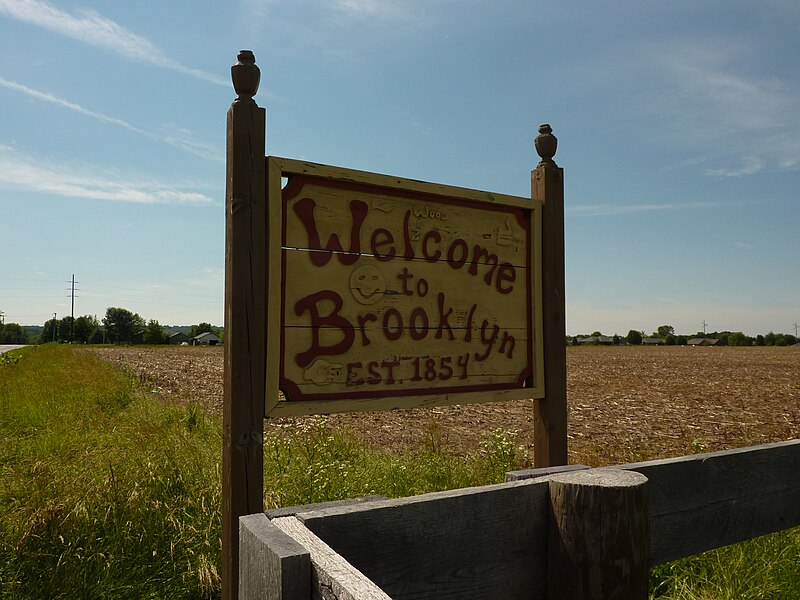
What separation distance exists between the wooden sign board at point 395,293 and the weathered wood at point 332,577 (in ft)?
5.61

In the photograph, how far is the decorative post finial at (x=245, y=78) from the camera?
2758mm

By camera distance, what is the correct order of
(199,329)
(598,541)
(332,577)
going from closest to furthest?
(332,577) → (598,541) → (199,329)

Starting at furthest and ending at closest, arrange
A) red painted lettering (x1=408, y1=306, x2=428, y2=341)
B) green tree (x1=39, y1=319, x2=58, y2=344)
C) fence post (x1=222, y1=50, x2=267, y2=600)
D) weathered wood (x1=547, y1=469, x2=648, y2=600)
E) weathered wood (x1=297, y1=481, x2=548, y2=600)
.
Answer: green tree (x1=39, y1=319, x2=58, y2=344) < red painted lettering (x1=408, y1=306, x2=428, y2=341) < fence post (x1=222, y1=50, x2=267, y2=600) < weathered wood (x1=547, y1=469, x2=648, y2=600) < weathered wood (x1=297, y1=481, x2=548, y2=600)

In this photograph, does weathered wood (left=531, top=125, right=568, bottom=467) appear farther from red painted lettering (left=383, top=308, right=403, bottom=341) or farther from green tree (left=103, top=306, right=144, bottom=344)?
green tree (left=103, top=306, right=144, bottom=344)

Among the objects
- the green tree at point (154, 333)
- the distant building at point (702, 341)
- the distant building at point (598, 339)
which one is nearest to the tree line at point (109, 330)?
the green tree at point (154, 333)

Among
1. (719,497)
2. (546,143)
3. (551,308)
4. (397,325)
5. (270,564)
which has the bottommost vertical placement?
(719,497)

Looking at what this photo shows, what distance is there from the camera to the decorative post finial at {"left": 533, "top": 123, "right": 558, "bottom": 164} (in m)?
3.70

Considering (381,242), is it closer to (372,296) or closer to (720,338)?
(372,296)

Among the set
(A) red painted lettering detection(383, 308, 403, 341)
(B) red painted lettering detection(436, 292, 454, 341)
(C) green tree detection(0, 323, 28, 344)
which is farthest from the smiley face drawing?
(C) green tree detection(0, 323, 28, 344)

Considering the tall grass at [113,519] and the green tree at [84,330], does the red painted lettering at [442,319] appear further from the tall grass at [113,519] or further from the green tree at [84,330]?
the green tree at [84,330]

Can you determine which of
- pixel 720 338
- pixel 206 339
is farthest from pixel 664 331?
pixel 206 339

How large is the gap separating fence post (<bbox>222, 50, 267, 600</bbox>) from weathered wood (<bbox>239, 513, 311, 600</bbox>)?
1463mm

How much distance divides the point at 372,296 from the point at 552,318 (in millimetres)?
1302

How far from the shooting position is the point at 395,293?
10.5 ft
